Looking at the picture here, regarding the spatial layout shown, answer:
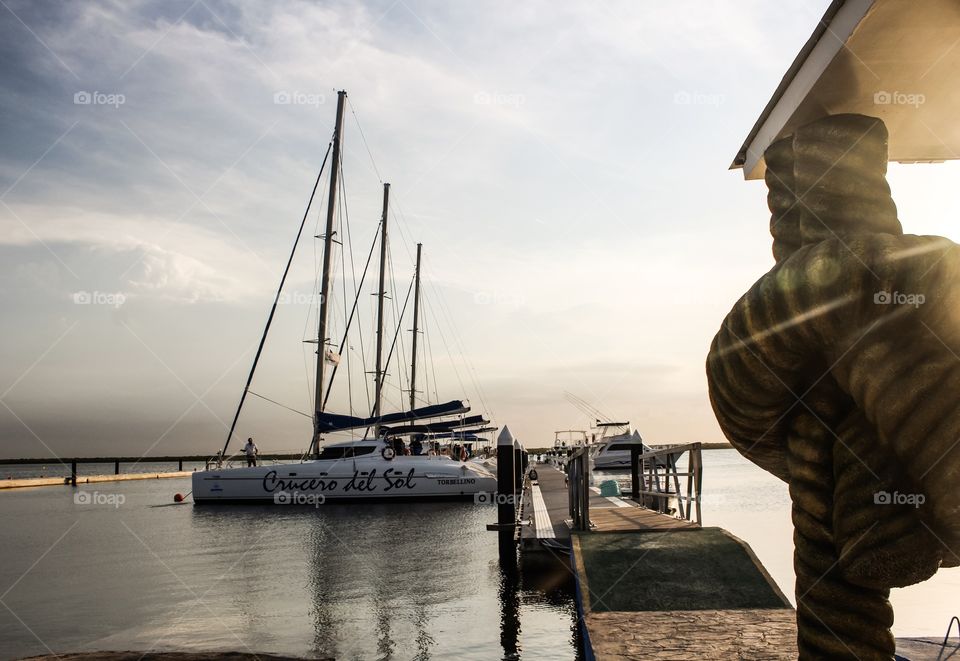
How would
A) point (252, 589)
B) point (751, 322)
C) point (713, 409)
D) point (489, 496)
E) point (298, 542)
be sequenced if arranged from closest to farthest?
point (751, 322)
point (713, 409)
point (252, 589)
point (298, 542)
point (489, 496)

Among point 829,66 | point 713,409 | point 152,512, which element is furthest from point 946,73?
point 152,512

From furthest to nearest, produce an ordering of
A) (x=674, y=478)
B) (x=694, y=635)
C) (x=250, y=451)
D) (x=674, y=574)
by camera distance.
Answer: (x=250, y=451), (x=674, y=478), (x=674, y=574), (x=694, y=635)

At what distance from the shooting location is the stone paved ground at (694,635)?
18.2 feet

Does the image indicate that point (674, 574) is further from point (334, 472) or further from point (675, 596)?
point (334, 472)

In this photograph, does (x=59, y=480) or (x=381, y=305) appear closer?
(x=381, y=305)

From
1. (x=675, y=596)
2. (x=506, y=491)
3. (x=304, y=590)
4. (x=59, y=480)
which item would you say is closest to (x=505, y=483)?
(x=506, y=491)

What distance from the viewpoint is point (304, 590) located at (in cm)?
1441

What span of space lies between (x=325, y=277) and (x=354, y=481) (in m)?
8.87

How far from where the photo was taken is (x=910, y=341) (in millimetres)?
1484

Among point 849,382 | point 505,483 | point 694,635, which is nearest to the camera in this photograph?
point 849,382

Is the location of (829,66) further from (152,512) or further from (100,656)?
(152,512)

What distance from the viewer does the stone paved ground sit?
5.56 m

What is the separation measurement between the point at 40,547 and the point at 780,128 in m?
25.6

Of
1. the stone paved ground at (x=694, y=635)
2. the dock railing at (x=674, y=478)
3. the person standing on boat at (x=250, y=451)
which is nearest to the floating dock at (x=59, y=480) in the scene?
the person standing on boat at (x=250, y=451)
